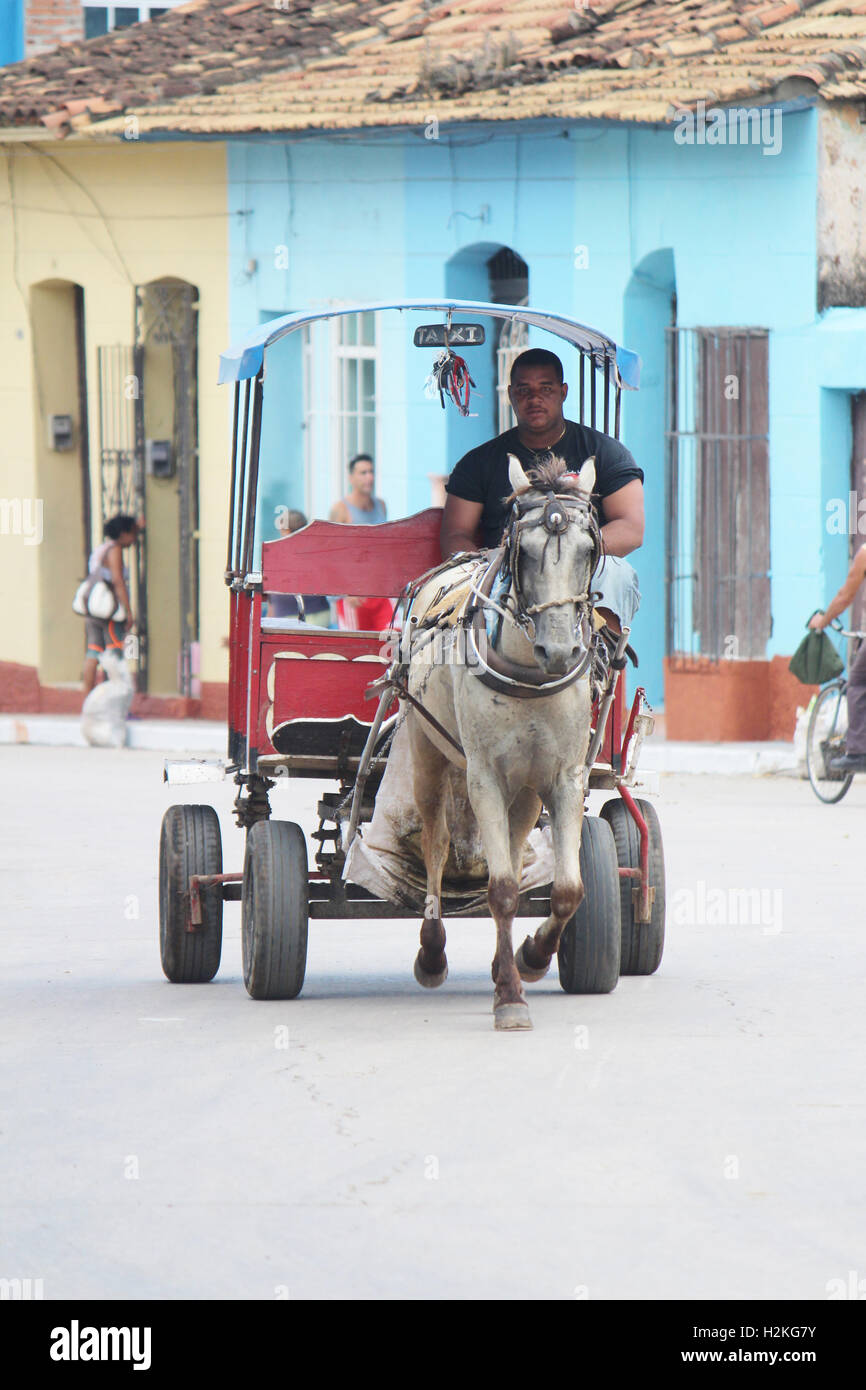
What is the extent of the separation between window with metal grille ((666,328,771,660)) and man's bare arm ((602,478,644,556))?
10179mm

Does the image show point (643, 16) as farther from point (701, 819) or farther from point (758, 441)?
point (701, 819)

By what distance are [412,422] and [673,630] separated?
10.7 feet

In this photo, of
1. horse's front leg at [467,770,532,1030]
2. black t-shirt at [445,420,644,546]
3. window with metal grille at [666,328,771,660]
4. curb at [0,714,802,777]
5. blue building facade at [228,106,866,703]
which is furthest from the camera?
window with metal grille at [666,328,771,660]

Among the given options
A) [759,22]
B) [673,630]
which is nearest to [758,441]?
[673,630]

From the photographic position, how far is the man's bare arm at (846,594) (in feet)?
51.8

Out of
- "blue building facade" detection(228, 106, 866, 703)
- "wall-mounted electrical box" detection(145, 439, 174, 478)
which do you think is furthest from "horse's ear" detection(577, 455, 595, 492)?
"wall-mounted electrical box" detection(145, 439, 174, 478)

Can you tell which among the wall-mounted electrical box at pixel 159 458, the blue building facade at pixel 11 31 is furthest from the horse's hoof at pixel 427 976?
the blue building facade at pixel 11 31

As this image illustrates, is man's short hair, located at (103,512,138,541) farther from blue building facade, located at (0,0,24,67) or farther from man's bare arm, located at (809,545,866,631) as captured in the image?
blue building facade, located at (0,0,24,67)

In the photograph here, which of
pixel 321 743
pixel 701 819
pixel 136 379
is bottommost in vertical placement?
pixel 701 819

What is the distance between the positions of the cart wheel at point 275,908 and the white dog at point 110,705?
12.4 meters

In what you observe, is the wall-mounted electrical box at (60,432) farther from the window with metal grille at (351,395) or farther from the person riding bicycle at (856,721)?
the person riding bicycle at (856,721)

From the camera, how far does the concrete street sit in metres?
5.51
